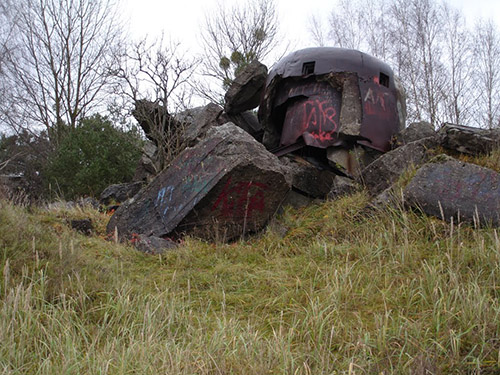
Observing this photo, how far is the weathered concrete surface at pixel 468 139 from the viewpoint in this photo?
4.86 meters

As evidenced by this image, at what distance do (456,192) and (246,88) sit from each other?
16.2 ft

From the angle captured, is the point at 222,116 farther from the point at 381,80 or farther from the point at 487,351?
the point at 487,351

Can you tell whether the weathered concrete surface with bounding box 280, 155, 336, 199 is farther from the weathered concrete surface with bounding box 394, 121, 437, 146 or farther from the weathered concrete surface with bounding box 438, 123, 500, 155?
the weathered concrete surface with bounding box 438, 123, 500, 155

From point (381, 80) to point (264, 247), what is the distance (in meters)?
4.09

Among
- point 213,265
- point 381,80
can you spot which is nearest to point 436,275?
point 213,265

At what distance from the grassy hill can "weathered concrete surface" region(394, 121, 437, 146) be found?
8.42 feet

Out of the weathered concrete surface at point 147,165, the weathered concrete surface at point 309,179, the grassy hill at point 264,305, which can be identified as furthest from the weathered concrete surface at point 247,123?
the grassy hill at point 264,305

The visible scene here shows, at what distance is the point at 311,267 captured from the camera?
3617mm

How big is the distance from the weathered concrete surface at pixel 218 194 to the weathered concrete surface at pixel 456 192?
149 centimetres

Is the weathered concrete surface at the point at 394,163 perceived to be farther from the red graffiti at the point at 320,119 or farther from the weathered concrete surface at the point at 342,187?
the red graffiti at the point at 320,119

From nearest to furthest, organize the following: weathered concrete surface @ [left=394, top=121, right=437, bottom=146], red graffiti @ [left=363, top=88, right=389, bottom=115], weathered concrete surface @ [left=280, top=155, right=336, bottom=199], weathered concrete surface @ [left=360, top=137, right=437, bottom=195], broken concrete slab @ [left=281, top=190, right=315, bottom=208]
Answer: weathered concrete surface @ [left=360, top=137, right=437, bottom=195] → broken concrete slab @ [left=281, top=190, right=315, bottom=208] → weathered concrete surface @ [left=280, top=155, right=336, bottom=199] → weathered concrete surface @ [left=394, top=121, right=437, bottom=146] → red graffiti @ [left=363, top=88, right=389, bottom=115]

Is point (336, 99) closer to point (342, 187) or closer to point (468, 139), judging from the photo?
point (342, 187)

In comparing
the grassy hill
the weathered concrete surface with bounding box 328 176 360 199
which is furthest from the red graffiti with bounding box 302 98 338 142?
the grassy hill

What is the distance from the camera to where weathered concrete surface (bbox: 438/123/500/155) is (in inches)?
191
